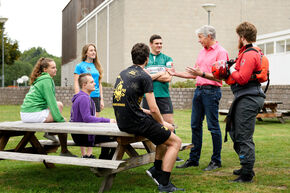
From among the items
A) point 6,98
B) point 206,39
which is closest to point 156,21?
point 6,98

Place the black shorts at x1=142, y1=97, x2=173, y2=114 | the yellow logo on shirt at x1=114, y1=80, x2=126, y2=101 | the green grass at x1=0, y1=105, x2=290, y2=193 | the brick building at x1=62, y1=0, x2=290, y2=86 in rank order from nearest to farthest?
the yellow logo on shirt at x1=114, y1=80, x2=126, y2=101 → the green grass at x1=0, y1=105, x2=290, y2=193 → the black shorts at x1=142, y1=97, x2=173, y2=114 → the brick building at x1=62, y1=0, x2=290, y2=86

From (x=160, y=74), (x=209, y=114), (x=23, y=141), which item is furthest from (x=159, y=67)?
(x=23, y=141)

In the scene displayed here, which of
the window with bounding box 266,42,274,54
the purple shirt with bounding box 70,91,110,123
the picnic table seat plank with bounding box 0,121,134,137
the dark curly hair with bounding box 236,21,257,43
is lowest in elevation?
the picnic table seat plank with bounding box 0,121,134,137

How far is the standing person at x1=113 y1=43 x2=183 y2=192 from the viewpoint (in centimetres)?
507

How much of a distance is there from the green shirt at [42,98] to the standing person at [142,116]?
4.85 feet

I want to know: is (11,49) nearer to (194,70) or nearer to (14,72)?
(194,70)

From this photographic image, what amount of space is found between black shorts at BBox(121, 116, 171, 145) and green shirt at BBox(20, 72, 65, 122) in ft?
5.34

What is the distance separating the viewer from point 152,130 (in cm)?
510

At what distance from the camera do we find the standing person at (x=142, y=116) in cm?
507

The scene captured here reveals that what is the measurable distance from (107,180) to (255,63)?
2.33 m

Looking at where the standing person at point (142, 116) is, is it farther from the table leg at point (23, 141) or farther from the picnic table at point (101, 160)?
the table leg at point (23, 141)

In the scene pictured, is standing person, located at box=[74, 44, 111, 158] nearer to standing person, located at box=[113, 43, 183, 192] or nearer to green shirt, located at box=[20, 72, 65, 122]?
green shirt, located at box=[20, 72, 65, 122]

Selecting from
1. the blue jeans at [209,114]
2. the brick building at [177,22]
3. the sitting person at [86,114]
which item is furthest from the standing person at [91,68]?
the brick building at [177,22]

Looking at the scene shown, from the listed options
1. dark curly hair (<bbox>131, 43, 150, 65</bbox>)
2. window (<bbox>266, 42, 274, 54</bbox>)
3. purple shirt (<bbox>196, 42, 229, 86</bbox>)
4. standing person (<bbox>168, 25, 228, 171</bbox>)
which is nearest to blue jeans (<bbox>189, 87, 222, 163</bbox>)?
standing person (<bbox>168, 25, 228, 171</bbox>)
